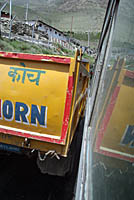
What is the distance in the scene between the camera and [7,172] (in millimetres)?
3488

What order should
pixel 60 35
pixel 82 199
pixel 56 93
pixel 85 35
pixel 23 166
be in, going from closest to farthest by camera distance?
pixel 82 199 → pixel 56 93 → pixel 23 166 → pixel 60 35 → pixel 85 35

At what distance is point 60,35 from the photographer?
158 ft

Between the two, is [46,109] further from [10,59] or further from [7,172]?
[7,172]

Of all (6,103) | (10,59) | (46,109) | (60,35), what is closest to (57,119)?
(46,109)

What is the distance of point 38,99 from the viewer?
7.57ft

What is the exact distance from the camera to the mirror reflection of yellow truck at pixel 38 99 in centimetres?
227

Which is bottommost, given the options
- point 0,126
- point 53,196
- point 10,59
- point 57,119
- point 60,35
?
point 53,196

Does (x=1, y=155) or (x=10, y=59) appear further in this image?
(x=1, y=155)

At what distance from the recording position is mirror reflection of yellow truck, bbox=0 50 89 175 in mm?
2266

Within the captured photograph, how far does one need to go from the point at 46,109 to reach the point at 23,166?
215 centimetres

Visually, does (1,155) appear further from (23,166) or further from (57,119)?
(57,119)

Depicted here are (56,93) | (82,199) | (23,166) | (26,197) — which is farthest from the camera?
(23,166)

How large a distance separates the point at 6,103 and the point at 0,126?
40 centimetres

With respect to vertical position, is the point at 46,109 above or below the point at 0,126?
above
